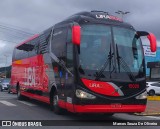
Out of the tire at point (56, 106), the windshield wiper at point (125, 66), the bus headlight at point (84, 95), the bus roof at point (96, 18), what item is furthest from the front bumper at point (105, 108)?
the bus roof at point (96, 18)

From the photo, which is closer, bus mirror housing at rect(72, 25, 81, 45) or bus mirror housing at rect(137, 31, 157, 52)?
bus mirror housing at rect(72, 25, 81, 45)

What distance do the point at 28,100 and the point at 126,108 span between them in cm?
1159

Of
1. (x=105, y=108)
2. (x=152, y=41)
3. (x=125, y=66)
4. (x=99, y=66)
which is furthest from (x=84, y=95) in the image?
(x=152, y=41)

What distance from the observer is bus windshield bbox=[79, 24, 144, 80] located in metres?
13.0

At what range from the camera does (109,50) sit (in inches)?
523

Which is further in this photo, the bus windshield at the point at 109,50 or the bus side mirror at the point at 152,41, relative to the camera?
the bus side mirror at the point at 152,41

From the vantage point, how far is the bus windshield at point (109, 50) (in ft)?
42.7

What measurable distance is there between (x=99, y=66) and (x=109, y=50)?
704 millimetres

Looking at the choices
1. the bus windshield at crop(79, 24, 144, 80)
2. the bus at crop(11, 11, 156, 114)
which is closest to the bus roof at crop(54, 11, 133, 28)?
the bus at crop(11, 11, 156, 114)

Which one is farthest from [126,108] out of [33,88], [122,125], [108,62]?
[33,88]

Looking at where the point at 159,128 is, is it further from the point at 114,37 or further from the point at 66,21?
the point at 66,21

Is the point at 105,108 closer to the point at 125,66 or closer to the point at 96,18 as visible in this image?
the point at 125,66

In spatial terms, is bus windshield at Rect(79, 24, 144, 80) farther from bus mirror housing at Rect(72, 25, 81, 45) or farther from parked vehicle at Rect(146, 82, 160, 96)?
parked vehicle at Rect(146, 82, 160, 96)

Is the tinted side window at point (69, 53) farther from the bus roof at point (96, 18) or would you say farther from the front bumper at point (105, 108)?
the front bumper at point (105, 108)
